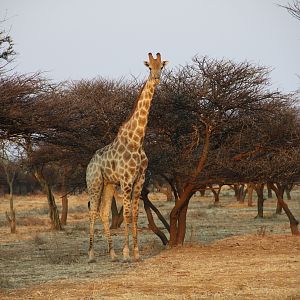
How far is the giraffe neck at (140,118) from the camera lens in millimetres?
15750

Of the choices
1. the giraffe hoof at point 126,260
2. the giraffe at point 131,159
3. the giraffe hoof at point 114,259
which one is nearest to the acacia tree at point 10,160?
the giraffe at point 131,159

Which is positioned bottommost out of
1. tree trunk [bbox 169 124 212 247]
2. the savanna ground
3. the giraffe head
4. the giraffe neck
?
the savanna ground

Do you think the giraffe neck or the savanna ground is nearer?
the savanna ground

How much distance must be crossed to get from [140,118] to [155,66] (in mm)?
1278

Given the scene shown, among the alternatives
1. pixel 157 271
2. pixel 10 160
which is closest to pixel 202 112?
pixel 157 271

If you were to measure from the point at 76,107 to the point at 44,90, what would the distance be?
155 centimetres

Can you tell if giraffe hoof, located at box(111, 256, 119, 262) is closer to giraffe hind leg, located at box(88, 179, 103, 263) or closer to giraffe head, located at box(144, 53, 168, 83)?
giraffe hind leg, located at box(88, 179, 103, 263)

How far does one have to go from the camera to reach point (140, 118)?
624 inches

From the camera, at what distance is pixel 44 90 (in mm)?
14320

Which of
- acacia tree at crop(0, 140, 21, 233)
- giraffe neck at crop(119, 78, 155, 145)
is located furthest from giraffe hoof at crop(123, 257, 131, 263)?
acacia tree at crop(0, 140, 21, 233)

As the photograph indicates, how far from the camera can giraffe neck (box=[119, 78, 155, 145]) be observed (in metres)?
15.8

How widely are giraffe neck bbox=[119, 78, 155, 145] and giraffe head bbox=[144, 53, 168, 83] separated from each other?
0.31 meters

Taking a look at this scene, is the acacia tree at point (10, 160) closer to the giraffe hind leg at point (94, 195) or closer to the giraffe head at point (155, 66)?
the giraffe hind leg at point (94, 195)

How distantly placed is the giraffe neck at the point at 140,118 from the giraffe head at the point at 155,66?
1.03 ft
